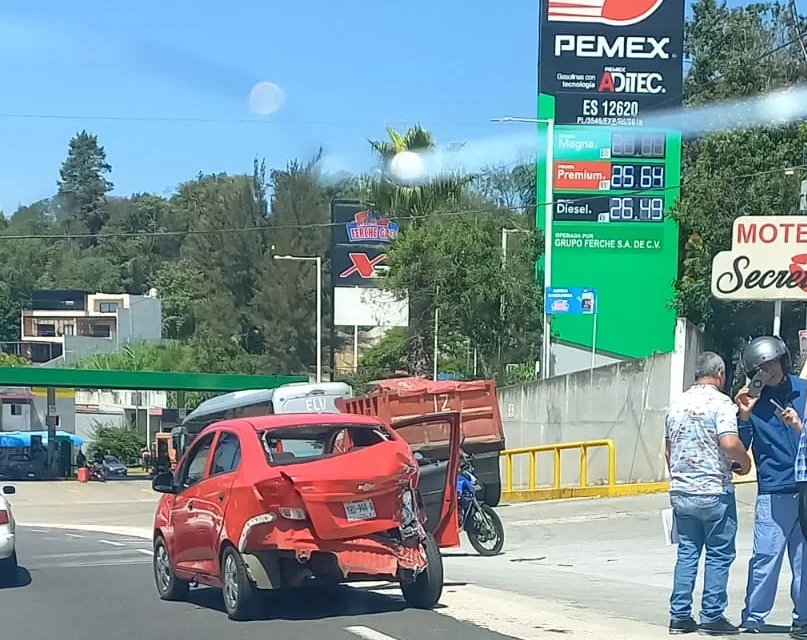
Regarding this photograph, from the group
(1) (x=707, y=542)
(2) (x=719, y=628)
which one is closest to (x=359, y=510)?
(1) (x=707, y=542)

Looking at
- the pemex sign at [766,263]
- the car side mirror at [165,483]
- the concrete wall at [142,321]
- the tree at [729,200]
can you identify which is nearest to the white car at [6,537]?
the car side mirror at [165,483]

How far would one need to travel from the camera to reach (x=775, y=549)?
27.8 feet

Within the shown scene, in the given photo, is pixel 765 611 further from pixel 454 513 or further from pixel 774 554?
pixel 454 513

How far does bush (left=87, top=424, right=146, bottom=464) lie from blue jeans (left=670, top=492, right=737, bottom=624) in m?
72.0

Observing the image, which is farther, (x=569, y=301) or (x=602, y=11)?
(x=602, y=11)

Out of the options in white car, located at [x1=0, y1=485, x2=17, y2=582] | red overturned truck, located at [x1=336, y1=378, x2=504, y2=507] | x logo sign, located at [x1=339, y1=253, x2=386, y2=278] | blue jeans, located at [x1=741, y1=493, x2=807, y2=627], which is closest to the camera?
blue jeans, located at [x1=741, y1=493, x2=807, y2=627]

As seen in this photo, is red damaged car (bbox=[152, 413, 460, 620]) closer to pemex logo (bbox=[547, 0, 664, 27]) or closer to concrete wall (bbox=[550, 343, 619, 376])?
concrete wall (bbox=[550, 343, 619, 376])

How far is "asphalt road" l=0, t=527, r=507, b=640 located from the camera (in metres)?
9.72

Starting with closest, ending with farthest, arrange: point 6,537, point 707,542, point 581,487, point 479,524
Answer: point 707,542
point 6,537
point 479,524
point 581,487

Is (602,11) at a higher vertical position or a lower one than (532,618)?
higher

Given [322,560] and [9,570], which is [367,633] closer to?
[322,560]

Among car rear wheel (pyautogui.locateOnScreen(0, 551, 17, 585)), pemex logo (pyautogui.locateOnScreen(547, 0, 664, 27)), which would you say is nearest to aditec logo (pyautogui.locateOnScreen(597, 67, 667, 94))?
pemex logo (pyautogui.locateOnScreen(547, 0, 664, 27))

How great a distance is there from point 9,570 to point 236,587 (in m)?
5.70

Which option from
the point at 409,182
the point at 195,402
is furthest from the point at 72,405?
the point at 409,182
